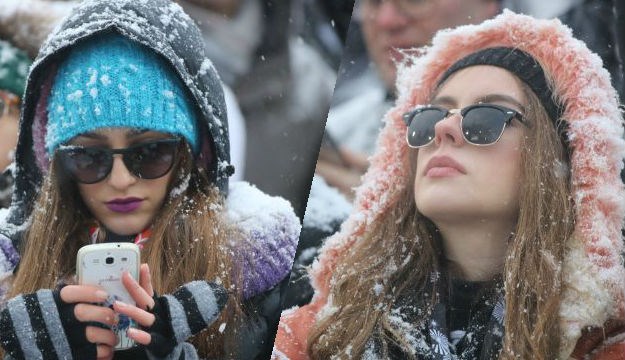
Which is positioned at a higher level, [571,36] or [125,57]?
[571,36]

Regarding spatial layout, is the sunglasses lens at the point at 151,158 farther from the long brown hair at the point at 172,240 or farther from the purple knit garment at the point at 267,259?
the purple knit garment at the point at 267,259

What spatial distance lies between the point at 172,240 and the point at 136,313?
276 mm

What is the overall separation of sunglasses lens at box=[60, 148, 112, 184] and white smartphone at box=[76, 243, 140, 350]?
22 centimetres

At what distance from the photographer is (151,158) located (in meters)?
2.26

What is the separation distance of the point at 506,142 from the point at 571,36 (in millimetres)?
306

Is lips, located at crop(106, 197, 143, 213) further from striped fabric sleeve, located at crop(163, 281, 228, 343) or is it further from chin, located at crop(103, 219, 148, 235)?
striped fabric sleeve, located at crop(163, 281, 228, 343)

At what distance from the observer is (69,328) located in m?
2.11

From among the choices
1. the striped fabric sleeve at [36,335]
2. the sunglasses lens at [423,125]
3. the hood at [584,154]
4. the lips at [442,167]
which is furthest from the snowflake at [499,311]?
the striped fabric sleeve at [36,335]

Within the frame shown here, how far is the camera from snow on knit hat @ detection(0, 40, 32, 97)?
8.08 ft

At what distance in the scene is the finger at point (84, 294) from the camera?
210 cm

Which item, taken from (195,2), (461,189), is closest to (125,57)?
(195,2)

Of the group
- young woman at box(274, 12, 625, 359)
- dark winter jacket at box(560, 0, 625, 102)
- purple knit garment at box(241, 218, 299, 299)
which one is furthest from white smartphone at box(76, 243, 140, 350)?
dark winter jacket at box(560, 0, 625, 102)

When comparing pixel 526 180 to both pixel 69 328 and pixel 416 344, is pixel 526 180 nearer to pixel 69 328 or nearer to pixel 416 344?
pixel 416 344

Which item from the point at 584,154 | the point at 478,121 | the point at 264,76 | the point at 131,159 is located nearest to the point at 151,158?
the point at 131,159
